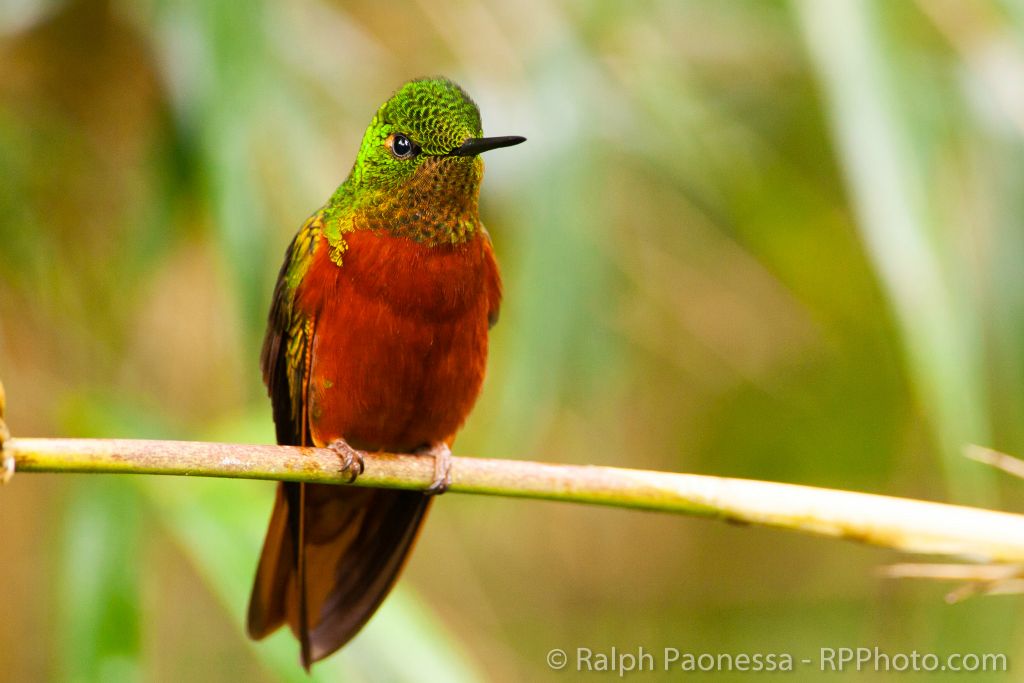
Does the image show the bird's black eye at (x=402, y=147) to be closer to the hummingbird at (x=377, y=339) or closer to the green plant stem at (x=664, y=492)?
the hummingbird at (x=377, y=339)

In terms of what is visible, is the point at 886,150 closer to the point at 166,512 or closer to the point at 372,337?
the point at 372,337

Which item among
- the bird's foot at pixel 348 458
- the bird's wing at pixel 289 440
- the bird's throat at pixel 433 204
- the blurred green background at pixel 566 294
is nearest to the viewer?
the bird's foot at pixel 348 458

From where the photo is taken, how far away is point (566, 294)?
8.79 feet

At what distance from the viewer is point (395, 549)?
2.05 m

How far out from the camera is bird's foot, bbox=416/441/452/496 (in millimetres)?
1797

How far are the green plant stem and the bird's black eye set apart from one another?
0.55 meters

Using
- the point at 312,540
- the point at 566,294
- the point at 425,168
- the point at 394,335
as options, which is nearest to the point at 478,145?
the point at 425,168

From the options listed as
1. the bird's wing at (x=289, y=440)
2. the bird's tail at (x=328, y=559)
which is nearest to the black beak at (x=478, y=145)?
the bird's wing at (x=289, y=440)

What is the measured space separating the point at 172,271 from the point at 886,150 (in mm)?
1892

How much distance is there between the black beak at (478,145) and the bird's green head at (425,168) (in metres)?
0.02

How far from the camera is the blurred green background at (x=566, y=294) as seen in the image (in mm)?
2205

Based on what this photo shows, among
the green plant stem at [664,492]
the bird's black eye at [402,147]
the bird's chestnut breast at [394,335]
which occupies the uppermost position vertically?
the bird's black eye at [402,147]

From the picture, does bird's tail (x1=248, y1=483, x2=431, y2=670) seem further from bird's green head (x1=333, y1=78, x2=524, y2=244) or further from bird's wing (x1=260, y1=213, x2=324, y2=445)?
bird's green head (x1=333, y1=78, x2=524, y2=244)

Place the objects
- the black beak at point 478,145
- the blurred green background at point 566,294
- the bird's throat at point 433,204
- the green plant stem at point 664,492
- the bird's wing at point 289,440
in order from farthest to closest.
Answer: the blurred green background at point 566,294 → the bird's wing at point 289,440 → the bird's throat at point 433,204 → the black beak at point 478,145 → the green plant stem at point 664,492
